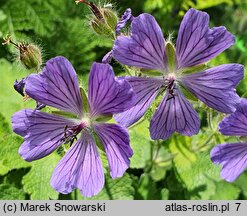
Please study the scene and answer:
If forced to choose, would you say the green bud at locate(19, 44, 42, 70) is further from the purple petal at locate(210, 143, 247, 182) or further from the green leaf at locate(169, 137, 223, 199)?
the green leaf at locate(169, 137, 223, 199)

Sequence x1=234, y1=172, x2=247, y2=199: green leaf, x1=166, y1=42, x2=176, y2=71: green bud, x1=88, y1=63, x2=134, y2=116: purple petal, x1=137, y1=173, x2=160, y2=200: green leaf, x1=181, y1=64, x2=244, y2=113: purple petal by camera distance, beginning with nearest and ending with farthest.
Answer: x1=88, y1=63, x2=134, y2=116: purple petal, x1=181, y1=64, x2=244, y2=113: purple petal, x1=166, y1=42, x2=176, y2=71: green bud, x1=137, y1=173, x2=160, y2=200: green leaf, x1=234, y1=172, x2=247, y2=199: green leaf

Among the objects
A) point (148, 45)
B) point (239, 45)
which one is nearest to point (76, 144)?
point (148, 45)

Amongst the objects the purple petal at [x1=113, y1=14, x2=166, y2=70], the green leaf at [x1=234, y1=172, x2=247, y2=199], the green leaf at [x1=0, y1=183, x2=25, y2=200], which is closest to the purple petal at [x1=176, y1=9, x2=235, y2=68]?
the purple petal at [x1=113, y1=14, x2=166, y2=70]

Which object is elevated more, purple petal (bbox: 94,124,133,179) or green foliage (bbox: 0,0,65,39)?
green foliage (bbox: 0,0,65,39)

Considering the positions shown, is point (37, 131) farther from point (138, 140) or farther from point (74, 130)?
point (138, 140)

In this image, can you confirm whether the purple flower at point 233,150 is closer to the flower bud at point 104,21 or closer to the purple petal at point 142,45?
the purple petal at point 142,45

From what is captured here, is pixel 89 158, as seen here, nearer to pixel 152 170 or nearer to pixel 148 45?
pixel 148 45
